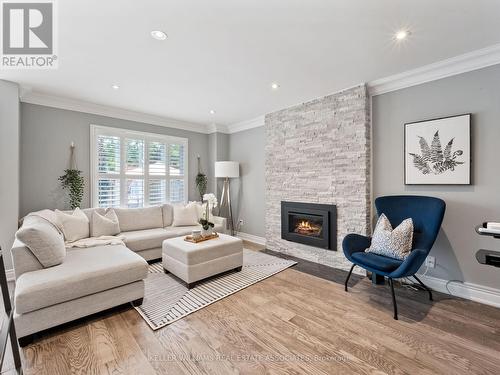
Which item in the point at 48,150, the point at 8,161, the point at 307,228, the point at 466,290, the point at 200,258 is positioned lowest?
the point at 466,290

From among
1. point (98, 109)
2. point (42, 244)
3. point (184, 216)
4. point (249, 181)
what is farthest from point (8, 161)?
point (249, 181)

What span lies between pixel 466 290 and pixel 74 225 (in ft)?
16.0

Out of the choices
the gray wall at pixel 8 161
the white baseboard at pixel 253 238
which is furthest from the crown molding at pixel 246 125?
the gray wall at pixel 8 161

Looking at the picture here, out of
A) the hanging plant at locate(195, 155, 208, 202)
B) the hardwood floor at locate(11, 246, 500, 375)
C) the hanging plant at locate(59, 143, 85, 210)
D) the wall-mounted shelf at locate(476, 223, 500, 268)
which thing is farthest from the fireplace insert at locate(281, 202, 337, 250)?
the hanging plant at locate(59, 143, 85, 210)

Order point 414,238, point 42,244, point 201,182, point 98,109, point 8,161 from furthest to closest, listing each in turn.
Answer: point 201,182 → point 98,109 → point 8,161 → point 414,238 → point 42,244

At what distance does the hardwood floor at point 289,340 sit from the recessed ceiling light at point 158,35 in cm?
261

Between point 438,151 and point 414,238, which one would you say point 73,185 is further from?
point 438,151

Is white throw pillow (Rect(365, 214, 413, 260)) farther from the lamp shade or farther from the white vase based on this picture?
the lamp shade

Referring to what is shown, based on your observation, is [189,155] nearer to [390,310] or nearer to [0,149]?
[0,149]

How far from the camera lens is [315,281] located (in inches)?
116

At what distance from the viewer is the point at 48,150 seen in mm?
3520

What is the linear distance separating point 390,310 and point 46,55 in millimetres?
4400

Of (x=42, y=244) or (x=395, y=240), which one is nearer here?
(x=42, y=244)

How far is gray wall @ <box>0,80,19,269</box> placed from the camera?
287 cm
